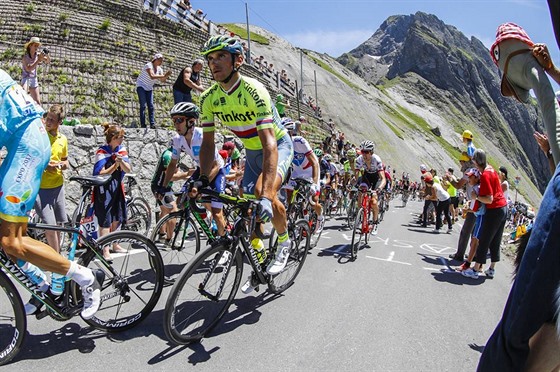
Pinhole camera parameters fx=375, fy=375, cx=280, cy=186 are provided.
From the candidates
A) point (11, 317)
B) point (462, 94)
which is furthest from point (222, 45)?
point (462, 94)

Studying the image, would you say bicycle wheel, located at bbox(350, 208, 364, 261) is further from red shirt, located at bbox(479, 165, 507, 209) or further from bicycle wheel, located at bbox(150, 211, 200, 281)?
bicycle wheel, located at bbox(150, 211, 200, 281)

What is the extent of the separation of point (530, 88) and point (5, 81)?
3543 millimetres

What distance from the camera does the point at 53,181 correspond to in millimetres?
5355

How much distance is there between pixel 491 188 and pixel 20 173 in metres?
6.68

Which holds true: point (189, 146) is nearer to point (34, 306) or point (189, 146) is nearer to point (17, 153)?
point (17, 153)

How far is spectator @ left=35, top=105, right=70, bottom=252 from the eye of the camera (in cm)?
520

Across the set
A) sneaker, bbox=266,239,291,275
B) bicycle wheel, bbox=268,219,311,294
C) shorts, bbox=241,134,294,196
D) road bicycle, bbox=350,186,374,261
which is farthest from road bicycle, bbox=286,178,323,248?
sneaker, bbox=266,239,291,275

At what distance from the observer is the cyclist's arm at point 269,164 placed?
146 inches

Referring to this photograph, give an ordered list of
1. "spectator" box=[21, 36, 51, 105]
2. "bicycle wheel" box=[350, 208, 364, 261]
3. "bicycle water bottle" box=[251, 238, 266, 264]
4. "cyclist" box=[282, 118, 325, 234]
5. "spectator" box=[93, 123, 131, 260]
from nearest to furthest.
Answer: "bicycle water bottle" box=[251, 238, 266, 264], "spectator" box=[93, 123, 131, 260], "bicycle wheel" box=[350, 208, 364, 261], "cyclist" box=[282, 118, 325, 234], "spectator" box=[21, 36, 51, 105]

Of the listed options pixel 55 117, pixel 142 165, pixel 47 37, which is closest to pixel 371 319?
pixel 55 117

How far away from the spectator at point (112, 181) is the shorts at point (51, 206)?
452 mm

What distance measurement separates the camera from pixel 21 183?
2.85 m

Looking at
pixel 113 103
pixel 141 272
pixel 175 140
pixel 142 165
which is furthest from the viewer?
pixel 113 103

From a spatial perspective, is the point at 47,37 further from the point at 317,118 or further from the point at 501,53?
the point at 317,118
